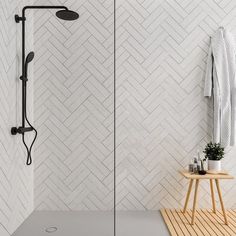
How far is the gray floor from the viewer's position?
209 cm

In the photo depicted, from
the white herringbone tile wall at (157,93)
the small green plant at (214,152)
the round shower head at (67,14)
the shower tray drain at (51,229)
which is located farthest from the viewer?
the white herringbone tile wall at (157,93)

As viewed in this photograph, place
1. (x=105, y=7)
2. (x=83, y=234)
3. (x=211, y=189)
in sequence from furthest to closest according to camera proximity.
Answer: (x=105, y=7) < (x=211, y=189) < (x=83, y=234)

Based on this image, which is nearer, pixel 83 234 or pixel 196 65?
pixel 83 234

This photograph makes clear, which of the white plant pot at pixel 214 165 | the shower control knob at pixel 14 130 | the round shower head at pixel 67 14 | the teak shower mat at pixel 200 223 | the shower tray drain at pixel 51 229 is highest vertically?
the round shower head at pixel 67 14

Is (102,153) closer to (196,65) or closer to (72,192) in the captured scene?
(72,192)

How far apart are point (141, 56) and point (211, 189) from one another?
1360 millimetres

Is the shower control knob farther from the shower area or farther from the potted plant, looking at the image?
the potted plant

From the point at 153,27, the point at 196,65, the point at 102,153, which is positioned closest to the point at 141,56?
the point at 153,27

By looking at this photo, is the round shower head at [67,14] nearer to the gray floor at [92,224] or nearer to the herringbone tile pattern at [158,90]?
the herringbone tile pattern at [158,90]

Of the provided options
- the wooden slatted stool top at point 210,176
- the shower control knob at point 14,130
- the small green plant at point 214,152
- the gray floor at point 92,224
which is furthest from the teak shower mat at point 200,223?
the shower control knob at point 14,130

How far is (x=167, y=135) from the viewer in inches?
105

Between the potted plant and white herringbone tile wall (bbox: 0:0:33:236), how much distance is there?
1.59 meters

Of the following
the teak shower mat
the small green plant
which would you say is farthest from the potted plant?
the teak shower mat

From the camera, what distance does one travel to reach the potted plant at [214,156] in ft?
8.03
